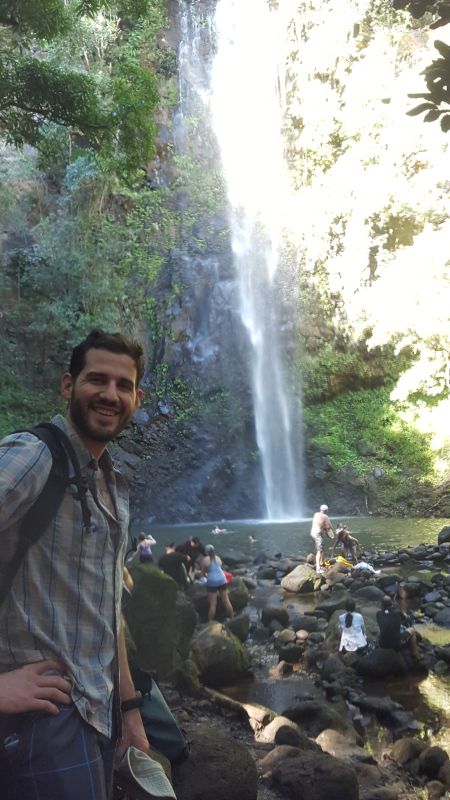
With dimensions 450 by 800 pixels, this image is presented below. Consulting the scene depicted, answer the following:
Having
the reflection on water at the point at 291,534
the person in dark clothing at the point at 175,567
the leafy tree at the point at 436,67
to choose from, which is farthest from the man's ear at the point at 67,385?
the reflection on water at the point at 291,534

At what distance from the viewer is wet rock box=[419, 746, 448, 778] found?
15.7 ft

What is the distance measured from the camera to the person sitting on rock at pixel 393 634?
7.20 meters

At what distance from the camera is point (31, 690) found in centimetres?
130

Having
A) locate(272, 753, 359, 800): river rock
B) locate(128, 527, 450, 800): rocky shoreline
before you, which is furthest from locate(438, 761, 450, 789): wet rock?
locate(272, 753, 359, 800): river rock

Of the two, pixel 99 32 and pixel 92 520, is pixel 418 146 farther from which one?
pixel 92 520

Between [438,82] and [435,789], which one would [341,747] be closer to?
[435,789]

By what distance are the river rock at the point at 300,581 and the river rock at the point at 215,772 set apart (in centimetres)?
748

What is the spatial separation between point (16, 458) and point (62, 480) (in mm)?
130

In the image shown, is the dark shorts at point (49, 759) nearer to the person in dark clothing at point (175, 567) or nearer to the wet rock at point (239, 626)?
the wet rock at point (239, 626)

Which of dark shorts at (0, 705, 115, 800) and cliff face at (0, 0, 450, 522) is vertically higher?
cliff face at (0, 0, 450, 522)

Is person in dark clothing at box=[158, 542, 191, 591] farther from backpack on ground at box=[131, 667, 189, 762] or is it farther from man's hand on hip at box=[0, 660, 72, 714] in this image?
man's hand on hip at box=[0, 660, 72, 714]

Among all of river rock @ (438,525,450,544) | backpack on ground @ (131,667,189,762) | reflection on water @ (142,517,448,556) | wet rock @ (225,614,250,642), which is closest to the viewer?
backpack on ground @ (131,667,189,762)

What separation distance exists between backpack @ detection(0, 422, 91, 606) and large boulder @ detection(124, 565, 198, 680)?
479 cm

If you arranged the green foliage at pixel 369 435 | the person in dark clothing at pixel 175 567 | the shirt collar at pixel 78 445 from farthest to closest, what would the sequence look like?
the green foliage at pixel 369 435 < the person in dark clothing at pixel 175 567 < the shirt collar at pixel 78 445
